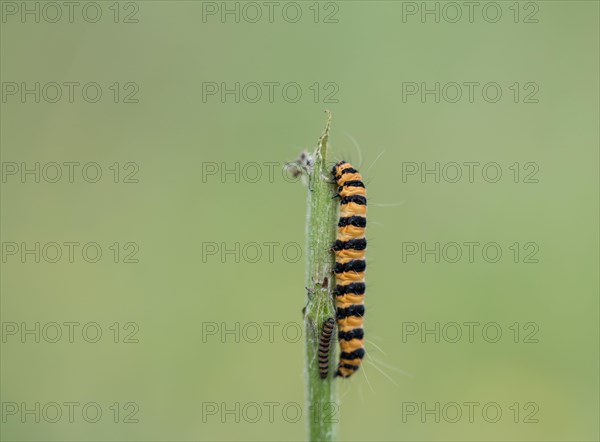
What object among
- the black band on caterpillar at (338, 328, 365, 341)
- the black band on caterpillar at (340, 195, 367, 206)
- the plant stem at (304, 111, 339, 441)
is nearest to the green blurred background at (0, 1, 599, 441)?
the black band on caterpillar at (338, 328, 365, 341)

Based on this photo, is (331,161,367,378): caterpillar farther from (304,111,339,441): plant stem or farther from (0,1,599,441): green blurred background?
(0,1,599,441): green blurred background

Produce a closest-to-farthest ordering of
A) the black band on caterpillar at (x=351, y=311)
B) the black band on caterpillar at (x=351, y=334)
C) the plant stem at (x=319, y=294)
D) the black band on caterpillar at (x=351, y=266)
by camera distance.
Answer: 1. the plant stem at (x=319, y=294)
2. the black band on caterpillar at (x=351, y=266)
3. the black band on caterpillar at (x=351, y=311)
4. the black band on caterpillar at (x=351, y=334)

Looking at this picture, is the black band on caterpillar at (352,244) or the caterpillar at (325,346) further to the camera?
the black band on caterpillar at (352,244)

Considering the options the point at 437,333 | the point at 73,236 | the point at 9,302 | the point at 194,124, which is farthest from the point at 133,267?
the point at 437,333

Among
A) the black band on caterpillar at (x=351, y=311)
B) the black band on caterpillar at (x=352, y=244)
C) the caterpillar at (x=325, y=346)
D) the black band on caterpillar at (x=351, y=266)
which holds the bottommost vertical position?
the caterpillar at (x=325, y=346)

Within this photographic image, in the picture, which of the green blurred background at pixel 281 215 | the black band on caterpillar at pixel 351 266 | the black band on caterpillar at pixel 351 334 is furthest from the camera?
the green blurred background at pixel 281 215

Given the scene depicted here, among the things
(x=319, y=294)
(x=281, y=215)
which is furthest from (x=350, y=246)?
(x=281, y=215)

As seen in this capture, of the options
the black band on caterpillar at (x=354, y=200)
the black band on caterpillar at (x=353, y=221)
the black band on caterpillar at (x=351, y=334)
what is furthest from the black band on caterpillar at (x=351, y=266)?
the black band on caterpillar at (x=351, y=334)

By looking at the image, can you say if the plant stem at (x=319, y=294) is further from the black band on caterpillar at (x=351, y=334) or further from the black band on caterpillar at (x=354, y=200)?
the black band on caterpillar at (x=351, y=334)
